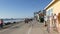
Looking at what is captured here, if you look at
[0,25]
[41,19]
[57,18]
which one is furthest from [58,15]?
[41,19]

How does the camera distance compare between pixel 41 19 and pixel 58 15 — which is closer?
pixel 58 15

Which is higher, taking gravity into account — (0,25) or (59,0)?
(59,0)

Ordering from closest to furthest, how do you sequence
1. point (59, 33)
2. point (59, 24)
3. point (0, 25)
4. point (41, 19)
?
1. point (59, 33)
2. point (59, 24)
3. point (0, 25)
4. point (41, 19)

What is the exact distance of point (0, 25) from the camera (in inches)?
1524

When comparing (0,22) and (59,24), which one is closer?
(59,24)

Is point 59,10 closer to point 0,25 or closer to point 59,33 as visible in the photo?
point 59,33

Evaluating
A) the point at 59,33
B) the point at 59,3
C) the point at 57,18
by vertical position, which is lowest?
the point at 59,33

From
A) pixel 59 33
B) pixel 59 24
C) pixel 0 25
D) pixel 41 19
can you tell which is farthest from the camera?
pixel 41 19

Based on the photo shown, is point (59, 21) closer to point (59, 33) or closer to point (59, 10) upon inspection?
point (59, 10)

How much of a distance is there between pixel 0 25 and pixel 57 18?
620 inches

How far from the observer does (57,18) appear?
1054 inches

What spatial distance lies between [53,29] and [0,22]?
615 inches

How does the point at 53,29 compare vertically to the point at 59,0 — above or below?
below

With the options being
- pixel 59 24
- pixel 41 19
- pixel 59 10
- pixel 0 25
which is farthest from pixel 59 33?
pixel 41 19
